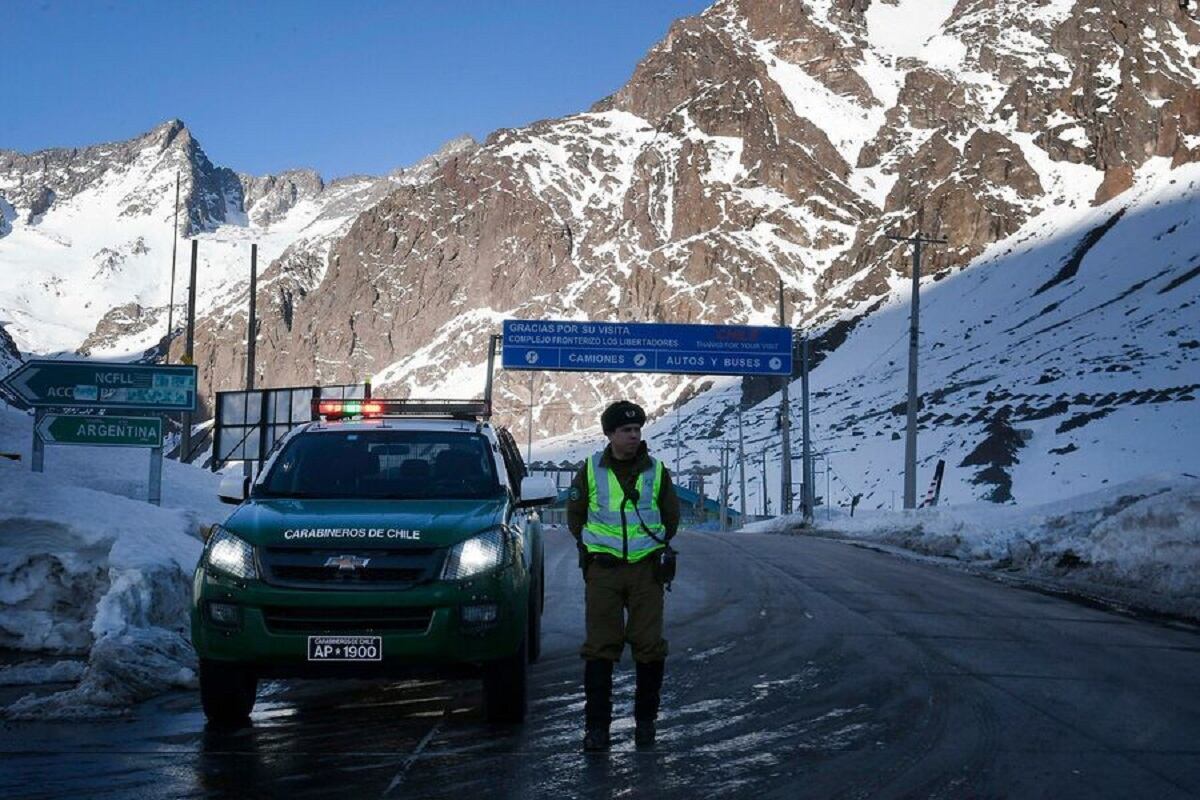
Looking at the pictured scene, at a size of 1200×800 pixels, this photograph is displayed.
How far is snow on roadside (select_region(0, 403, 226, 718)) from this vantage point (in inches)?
320

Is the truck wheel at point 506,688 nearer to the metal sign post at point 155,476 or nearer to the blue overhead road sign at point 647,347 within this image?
the metal sign post at point 155,476

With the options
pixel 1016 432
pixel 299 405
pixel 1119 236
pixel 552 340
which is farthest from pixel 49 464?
pixel 1119 236

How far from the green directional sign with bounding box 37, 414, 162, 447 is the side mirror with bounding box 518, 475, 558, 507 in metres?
7.49

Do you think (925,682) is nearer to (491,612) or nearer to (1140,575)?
(491,612)

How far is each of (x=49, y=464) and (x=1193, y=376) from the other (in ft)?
357

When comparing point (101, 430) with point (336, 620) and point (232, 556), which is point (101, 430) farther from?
point (336, 620)

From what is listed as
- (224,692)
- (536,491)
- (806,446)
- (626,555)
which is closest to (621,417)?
(626,555)

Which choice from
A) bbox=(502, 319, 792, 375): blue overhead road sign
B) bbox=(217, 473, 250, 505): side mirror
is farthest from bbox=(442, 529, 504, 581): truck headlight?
bbox=(502, 319, 792, 375): blue overhead road sign

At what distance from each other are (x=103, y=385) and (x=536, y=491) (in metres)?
7.99

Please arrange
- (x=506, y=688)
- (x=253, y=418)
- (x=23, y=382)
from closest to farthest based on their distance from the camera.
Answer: (x=506, y=688)
(x=23, y=382)
(x=253, y=418)

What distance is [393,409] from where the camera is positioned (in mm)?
10398

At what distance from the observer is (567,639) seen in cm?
1128

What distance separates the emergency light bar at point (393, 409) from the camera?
9903 millimetres

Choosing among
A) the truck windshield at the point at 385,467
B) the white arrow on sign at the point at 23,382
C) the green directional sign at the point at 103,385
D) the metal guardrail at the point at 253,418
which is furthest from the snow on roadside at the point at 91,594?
the metal guardrail at the point at 253,418
